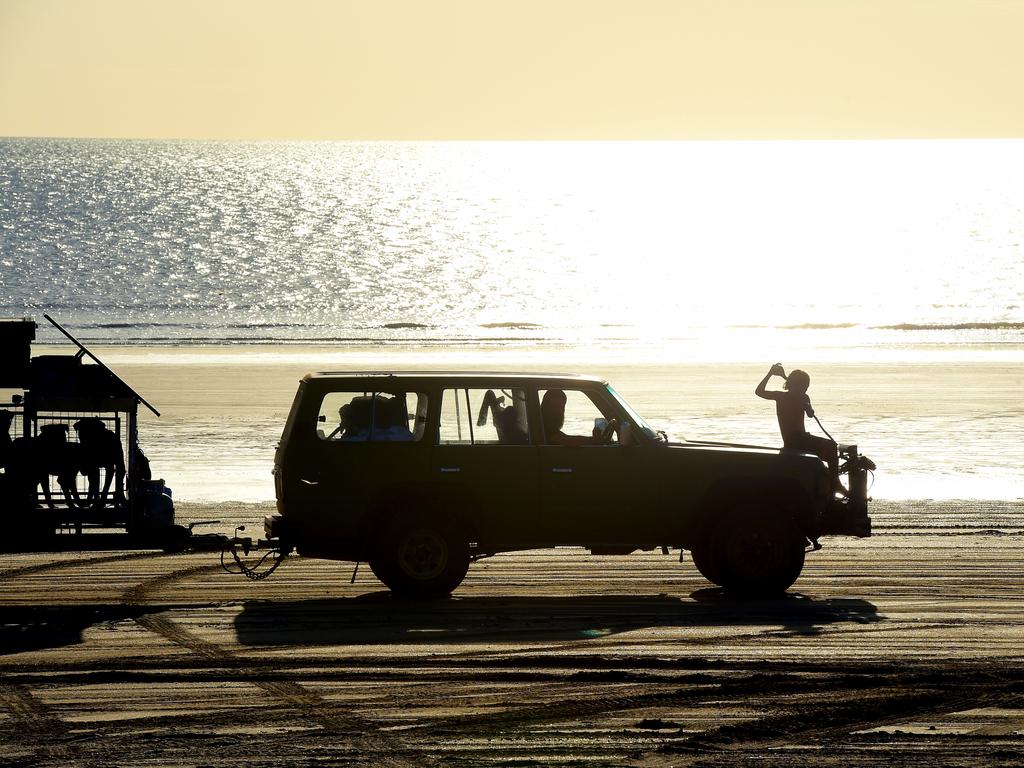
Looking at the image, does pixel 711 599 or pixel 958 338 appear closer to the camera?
pixel 711 599

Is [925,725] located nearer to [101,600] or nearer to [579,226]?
[101,600]

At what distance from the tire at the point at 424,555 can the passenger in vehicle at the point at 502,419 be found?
843mm

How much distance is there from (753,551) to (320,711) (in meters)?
5.09

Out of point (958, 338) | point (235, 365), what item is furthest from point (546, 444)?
point (958, 338)

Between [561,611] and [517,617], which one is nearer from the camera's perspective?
[517,617]

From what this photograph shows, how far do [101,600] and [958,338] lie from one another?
165 feet

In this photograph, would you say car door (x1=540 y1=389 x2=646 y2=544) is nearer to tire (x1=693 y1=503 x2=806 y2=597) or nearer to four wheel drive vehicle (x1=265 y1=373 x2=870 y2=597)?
four wheel drive vehicle (x1=265 y1=373 x2=870 y2=597)

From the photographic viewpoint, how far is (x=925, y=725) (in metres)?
8.96

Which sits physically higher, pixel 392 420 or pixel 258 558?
pixel 392 420

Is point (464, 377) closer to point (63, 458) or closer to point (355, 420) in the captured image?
point (355, 420)

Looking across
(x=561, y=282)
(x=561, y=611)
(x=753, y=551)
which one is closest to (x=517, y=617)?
(x=561, y=611)

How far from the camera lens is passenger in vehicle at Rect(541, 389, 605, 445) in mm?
13227

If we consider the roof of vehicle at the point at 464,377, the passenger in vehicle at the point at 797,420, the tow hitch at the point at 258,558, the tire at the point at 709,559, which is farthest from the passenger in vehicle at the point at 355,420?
the passenger in vehicle at the point at 797,420

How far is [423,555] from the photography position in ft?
42.8
